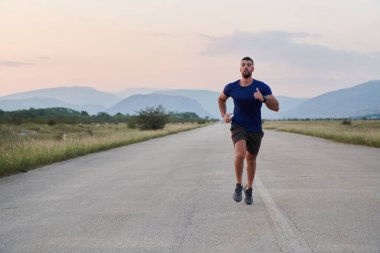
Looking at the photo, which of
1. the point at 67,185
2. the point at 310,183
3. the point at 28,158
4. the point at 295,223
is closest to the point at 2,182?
the point at 67,185

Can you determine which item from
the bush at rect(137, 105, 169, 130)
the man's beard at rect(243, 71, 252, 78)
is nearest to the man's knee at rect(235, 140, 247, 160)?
the man's beard at rect(243, 71, 252, 78)

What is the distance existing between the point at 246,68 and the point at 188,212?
214 cm

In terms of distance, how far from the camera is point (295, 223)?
609 cm

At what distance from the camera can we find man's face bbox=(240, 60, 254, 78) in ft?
24.0

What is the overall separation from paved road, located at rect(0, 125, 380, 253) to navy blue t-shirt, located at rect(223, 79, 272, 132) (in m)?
1.17

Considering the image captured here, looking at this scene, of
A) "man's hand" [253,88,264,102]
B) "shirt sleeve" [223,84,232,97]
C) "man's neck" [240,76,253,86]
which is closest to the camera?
"man's hand" [253,88,264,102]

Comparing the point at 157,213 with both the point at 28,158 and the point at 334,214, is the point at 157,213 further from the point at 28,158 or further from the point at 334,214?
the point at 28,158

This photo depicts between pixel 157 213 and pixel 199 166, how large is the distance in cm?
678

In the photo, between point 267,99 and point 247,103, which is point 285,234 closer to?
point 267,99

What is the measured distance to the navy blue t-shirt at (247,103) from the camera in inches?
287

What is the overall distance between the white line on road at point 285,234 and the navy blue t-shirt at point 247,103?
1190 millimetres

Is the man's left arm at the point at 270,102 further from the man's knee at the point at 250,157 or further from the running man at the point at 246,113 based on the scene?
the man's knee at the point at 250,157

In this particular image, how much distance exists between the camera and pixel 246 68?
730cm

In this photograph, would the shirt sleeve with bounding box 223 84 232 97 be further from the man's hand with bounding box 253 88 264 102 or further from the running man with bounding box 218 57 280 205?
the man's hand with bounding box 253 88 264 102
